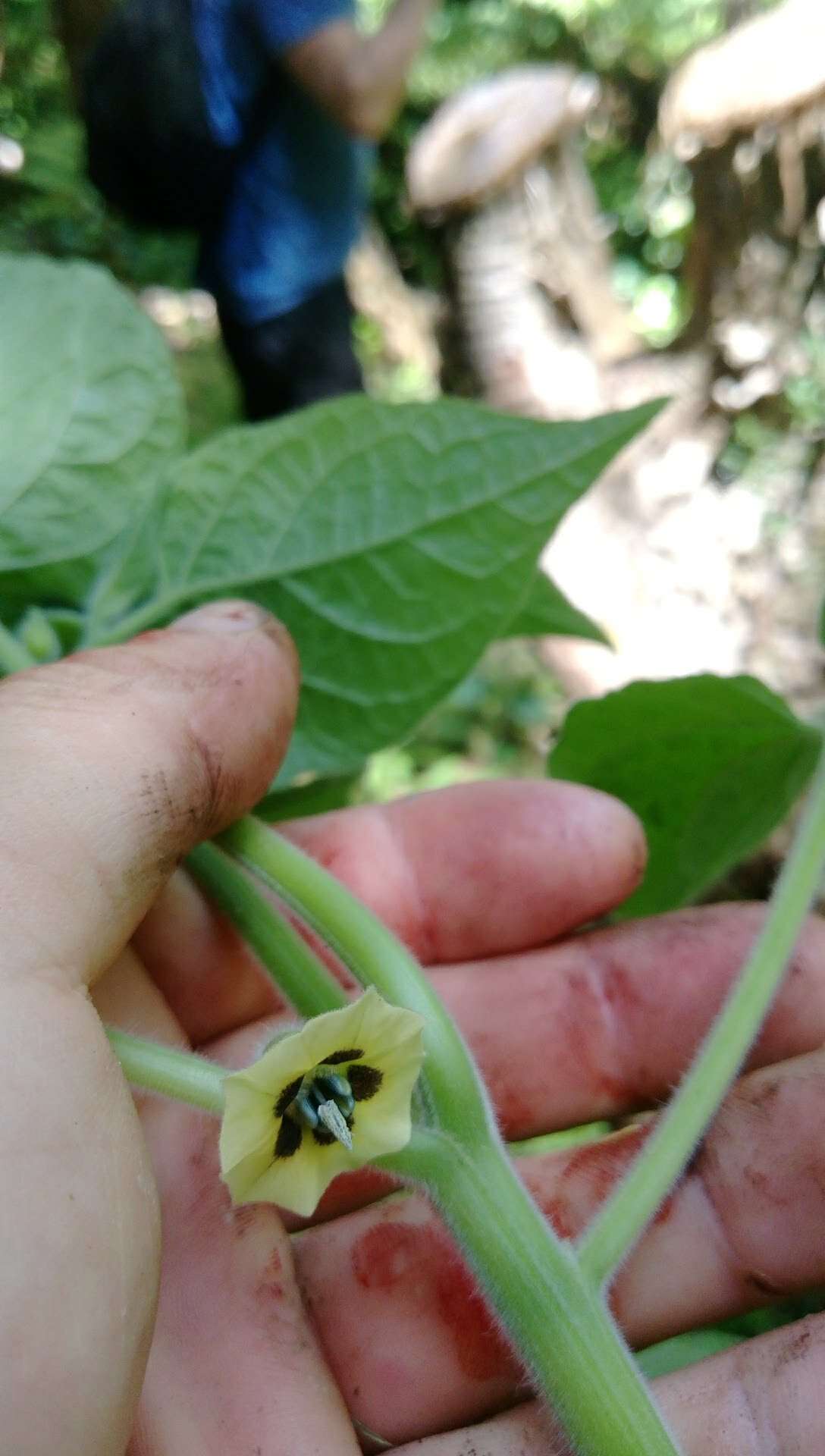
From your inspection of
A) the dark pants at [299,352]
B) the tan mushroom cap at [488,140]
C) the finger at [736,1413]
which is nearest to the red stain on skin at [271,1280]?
the finger at [736,1413]

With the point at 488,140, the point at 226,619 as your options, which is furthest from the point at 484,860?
the point at 488,140

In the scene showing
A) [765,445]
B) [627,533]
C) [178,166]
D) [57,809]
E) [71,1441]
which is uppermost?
[178,166]

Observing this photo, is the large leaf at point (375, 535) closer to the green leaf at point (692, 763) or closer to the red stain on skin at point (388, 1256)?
the green leaf at point (692, 763)

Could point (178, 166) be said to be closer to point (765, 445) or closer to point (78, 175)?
point (78, 175)

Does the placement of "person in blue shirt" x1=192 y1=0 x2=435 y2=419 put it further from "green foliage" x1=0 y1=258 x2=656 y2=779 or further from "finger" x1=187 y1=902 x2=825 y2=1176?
"finger" x1=187 y1=902 x2=825 y2=1176

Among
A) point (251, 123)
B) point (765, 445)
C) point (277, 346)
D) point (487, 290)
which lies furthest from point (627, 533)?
point (251, 123)

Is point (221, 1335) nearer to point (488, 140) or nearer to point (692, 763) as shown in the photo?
point (692, 763)

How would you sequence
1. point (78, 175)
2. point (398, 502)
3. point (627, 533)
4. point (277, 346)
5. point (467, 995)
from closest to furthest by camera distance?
point (398, 502) < point (467, 995) < point (78, 175) < point (277, 346) < point (627, 533)
